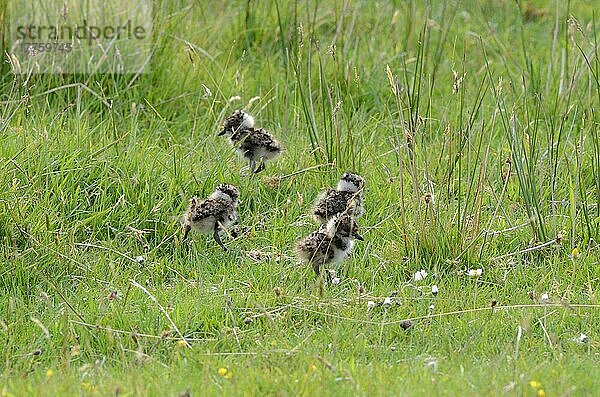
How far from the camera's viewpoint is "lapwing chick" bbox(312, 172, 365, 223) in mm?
5379

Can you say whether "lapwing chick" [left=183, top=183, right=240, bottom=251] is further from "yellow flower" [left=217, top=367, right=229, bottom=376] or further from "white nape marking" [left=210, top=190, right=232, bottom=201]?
"yellow flower" [left=217, top=367, right=229, bottom=376]

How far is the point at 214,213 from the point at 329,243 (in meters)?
0.71

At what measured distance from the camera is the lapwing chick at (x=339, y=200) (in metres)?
5.38

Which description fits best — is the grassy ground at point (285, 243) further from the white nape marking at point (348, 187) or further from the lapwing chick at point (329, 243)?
the white nape marking at point (348, 187)

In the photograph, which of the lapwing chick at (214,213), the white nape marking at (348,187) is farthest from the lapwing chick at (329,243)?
the lapwing chick at (214,213)

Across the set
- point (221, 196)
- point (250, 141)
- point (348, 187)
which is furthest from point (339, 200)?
point (250, 141)

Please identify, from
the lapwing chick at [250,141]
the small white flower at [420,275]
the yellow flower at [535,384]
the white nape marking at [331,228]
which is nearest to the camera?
the yellow flower at [535,384]

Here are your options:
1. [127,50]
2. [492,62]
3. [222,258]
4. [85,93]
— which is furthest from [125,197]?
[492,62]

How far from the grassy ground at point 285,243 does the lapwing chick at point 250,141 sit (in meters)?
0.14

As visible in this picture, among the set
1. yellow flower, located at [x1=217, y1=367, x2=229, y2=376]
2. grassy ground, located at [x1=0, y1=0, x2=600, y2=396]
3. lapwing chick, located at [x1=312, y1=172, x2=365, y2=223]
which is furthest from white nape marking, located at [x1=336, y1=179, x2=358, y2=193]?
yellow flower, located at [x1=217, y1=367, x2=229, y2=376]

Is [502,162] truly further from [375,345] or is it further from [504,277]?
[375,345]

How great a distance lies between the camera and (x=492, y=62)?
814 centimetres

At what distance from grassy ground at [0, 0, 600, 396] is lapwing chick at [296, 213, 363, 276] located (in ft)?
0.55

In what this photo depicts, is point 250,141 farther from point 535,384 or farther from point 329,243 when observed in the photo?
point 535,384
